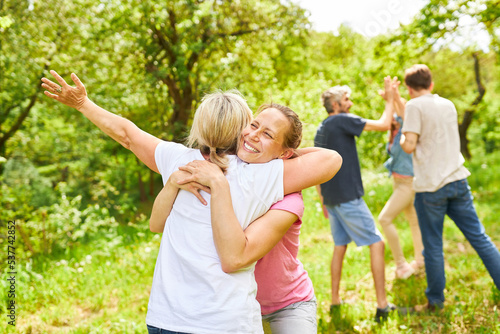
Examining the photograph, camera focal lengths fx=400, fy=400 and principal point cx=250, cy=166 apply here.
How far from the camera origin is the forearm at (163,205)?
1.77m

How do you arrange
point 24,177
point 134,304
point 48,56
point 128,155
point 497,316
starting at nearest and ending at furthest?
point 497,316
point 134,304
point 48,56
point 24,177
point 128,155

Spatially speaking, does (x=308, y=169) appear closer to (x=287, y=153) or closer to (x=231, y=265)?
(x=287, y=153)

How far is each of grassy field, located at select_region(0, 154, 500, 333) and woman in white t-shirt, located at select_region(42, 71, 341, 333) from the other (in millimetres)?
2133

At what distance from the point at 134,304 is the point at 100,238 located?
2.20m

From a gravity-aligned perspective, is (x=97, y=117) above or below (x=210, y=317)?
above

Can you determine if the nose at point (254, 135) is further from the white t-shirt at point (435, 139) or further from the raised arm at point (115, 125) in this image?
the white t-shirt at point (435, 139)

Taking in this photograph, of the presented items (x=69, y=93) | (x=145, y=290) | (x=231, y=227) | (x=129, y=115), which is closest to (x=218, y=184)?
(x=231, y=227)

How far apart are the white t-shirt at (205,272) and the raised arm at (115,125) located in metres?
0.37

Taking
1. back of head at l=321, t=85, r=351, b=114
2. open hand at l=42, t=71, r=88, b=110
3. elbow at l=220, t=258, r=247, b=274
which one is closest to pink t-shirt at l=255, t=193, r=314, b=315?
elbow at l=220, t=258, r=247, b=274

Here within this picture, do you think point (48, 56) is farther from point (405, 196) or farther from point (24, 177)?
point (405, 196)

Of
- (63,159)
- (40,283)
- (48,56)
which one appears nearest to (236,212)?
(40,283)

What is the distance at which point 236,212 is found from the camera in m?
1.62

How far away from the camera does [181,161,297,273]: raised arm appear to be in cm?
152

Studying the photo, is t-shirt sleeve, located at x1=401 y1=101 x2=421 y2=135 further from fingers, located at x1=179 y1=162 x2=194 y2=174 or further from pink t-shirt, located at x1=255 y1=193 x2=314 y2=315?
fingers, located at x1=179 y1=162 x2=194 y2=174
